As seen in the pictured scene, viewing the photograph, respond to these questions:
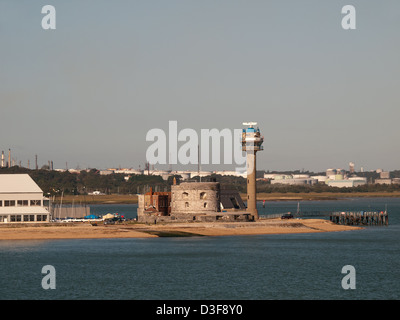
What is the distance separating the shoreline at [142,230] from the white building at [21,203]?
4295 mm

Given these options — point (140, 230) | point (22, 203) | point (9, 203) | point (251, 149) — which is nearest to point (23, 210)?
point (22, 203)

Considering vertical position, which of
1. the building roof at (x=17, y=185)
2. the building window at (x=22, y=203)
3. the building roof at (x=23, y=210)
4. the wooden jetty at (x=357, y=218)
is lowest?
the wooden jetty at (x=357, y=218)

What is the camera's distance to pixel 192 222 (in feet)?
381

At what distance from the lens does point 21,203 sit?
114625 mm

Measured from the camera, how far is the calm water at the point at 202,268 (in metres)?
59.8

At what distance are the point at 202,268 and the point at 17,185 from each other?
5257 centimetres

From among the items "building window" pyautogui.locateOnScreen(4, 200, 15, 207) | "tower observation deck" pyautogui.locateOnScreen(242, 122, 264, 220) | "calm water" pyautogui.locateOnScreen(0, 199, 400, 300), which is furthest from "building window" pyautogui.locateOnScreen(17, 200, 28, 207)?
"tower observation deck" pyautogui.locateOnScreen(242, 122, 264, 220)

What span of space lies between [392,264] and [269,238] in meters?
32.6

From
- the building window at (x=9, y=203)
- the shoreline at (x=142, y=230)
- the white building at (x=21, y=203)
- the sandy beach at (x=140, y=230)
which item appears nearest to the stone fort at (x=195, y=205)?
the shoreline at (x=142, y=230)

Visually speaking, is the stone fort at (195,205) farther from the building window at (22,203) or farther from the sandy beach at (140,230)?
the building window at (22,203)

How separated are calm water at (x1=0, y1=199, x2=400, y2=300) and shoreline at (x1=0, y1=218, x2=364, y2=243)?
3.17 metres

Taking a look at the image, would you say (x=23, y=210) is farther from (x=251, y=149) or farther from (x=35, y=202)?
(x=251, y=149)
